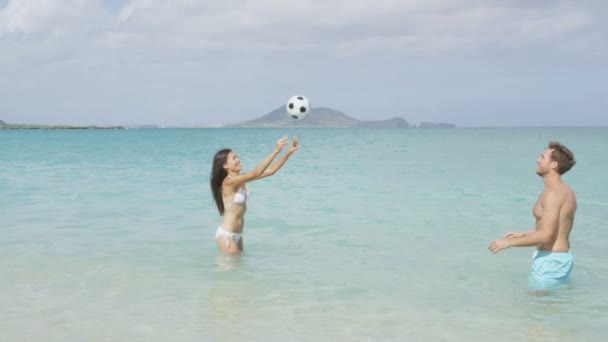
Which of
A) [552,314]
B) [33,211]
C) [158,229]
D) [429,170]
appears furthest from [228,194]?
[429,170]

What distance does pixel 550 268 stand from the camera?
662 cm

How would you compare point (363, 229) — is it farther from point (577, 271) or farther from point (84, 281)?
point (84, 281)

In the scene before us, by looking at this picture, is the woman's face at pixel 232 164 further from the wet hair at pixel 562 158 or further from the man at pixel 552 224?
the wet hair at pixel 562 158

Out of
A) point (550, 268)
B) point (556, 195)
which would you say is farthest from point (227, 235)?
point (556, 195)

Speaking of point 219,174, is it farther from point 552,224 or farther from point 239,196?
point 552,224

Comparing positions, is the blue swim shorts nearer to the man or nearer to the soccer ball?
the man

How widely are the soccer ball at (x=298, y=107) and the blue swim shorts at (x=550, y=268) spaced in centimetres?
498

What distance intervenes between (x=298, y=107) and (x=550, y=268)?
17.3 feet

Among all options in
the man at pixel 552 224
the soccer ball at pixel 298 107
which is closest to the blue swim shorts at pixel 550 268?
the man at pixel 552 224

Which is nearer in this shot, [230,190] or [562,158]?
[562,158]

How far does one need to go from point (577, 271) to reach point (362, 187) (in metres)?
10.6


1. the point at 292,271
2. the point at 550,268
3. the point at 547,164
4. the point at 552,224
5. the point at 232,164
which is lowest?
the point at 292,271

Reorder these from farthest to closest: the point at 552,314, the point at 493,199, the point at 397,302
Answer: the point at 493,199, the point at 397,302, the point at 552,314

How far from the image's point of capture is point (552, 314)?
617 cm
